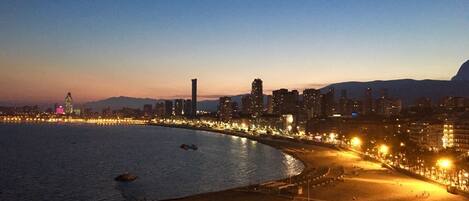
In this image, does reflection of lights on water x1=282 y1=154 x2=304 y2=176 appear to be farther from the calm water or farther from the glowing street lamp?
the glowing street lamp

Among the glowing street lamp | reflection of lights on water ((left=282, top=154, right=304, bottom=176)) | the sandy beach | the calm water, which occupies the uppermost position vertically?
the glowing street lamp

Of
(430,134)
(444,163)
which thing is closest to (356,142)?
(430,134)

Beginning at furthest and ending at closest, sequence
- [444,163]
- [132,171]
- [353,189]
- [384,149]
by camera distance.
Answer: [384,149], [132,171], [444,163], [353,189]

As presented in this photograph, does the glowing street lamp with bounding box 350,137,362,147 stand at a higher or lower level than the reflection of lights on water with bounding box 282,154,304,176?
higher

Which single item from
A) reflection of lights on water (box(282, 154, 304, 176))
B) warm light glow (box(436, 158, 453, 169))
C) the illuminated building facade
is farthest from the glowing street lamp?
warm light glow (box(436, 158, 453, 169))

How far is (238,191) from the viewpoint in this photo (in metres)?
41.7

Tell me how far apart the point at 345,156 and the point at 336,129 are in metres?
62.3

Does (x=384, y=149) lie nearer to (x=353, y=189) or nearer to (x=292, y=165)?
(x=292, y=165)

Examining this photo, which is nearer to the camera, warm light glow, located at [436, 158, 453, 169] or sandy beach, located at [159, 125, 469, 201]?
sandy beach, located at [159, 125, 469, 201]

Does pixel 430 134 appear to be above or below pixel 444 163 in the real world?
above

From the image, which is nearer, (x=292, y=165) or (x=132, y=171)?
(x=132, y=171)

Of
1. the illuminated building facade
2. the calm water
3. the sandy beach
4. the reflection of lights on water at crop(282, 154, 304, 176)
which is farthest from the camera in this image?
the illuminated building facade

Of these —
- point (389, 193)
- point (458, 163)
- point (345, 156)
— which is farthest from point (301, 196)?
point (345, 156)

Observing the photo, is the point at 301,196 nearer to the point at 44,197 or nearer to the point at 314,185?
the point at 314,185
